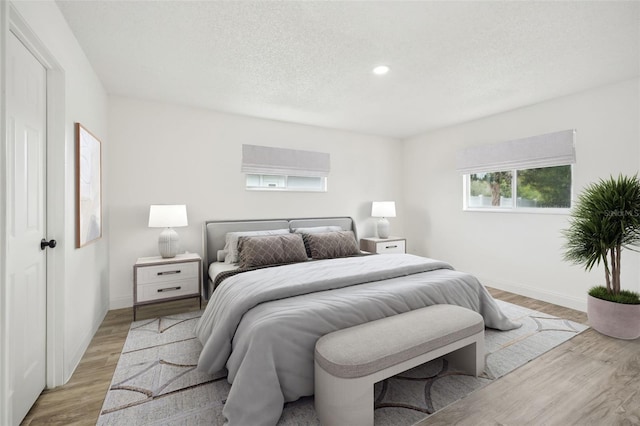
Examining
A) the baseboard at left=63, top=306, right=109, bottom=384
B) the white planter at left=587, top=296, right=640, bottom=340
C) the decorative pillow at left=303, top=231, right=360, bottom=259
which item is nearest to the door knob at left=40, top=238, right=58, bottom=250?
the baseboard at left=63, top=306, right=109, bottom=384

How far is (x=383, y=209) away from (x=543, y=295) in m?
2.36

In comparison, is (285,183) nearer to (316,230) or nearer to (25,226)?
(316,230)

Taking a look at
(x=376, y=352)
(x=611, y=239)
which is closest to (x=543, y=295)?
(x=611, y=239)

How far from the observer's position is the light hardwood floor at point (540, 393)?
163 centimetres

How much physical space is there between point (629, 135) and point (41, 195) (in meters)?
5.08

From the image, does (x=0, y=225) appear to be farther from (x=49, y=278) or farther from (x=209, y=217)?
(x=209, y=217)

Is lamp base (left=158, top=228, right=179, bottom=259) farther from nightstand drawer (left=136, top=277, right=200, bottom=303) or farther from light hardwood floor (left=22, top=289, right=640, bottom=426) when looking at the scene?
light hardwood floor (left=22, top=289, right=640, bottom=426)

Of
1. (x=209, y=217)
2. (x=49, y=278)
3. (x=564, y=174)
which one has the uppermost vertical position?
(x=564, y=174)

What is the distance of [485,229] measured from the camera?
424 cm

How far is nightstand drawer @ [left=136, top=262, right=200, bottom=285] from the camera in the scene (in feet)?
9.86

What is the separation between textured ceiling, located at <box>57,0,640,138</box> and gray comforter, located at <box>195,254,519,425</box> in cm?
185

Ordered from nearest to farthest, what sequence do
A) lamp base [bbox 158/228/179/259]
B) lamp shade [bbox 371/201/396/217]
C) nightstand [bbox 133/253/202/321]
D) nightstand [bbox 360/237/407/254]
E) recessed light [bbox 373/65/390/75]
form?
recessed light [bbox 373/65/390/75], nightstand [bbox 133/253/202/321], lamp base [bbox 158/228/179/259], nightstand [bbox 360/237/407/254], lamp shade [bbox 371/201/396/217]

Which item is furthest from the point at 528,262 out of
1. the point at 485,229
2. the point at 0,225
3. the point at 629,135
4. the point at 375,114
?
the point at 0,225

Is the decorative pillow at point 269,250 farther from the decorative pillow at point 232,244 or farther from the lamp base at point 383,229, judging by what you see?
the lamp base at point 383,229
